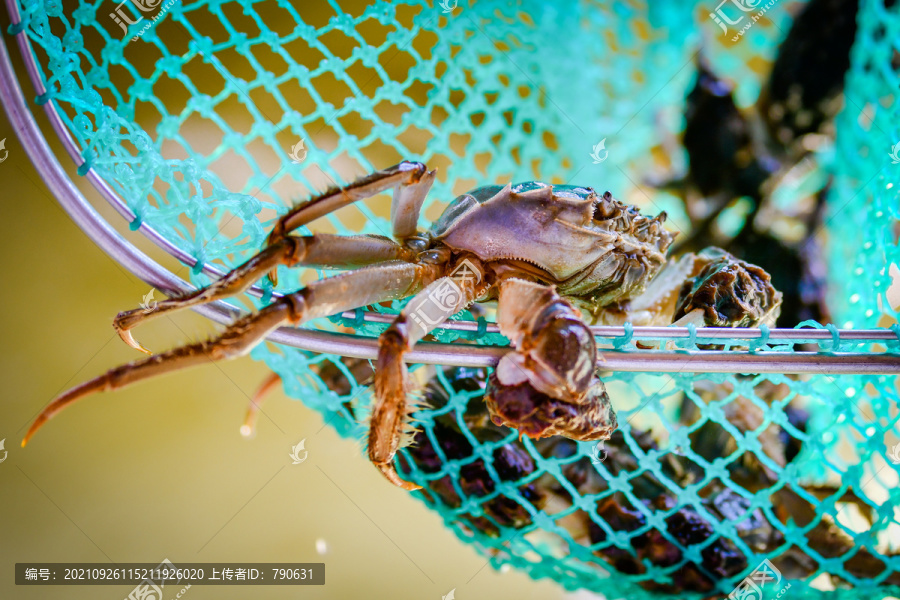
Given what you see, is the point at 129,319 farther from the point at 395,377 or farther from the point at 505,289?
the point at 505,289

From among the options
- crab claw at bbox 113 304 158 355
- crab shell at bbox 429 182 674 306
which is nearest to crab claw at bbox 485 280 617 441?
crab shell at bbox 429 182 674 306

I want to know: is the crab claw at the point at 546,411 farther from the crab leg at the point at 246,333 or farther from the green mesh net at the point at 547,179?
the crab leg at the point at 246,333

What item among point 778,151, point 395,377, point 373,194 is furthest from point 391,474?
A: point 778,151

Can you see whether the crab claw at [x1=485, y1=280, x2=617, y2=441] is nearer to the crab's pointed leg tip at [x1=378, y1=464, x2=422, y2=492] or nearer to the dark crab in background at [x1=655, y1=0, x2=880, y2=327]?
the crab's pointed leg tip at [x1=378, y1=464, x2=422, y2=492]

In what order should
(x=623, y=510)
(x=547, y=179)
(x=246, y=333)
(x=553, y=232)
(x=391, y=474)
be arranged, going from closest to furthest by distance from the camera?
(x=246, y=333) < (x=391, y=474) < (x=553, y=232) < (x=623, y=510) < (x=547, y=179)

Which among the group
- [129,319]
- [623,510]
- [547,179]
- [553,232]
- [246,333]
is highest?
[547,179]

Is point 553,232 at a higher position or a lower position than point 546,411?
higher

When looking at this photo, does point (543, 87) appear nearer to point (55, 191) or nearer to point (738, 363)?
point (738, 363)
